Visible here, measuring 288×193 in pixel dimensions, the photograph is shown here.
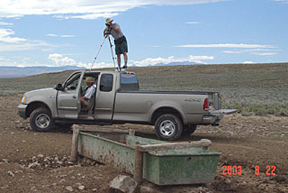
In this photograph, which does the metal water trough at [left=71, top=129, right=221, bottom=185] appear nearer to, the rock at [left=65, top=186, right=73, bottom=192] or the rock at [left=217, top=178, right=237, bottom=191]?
the rock at [left=217, top=178, right=237, bottom=191]

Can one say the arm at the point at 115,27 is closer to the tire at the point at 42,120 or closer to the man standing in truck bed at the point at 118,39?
the man standing in truck bed at the point at 118,39

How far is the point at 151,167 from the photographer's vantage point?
6.77 meters

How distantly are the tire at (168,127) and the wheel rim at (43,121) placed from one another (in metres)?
3.26

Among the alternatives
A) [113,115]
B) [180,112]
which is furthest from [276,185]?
[113,115]

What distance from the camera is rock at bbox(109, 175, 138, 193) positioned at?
6598 mm

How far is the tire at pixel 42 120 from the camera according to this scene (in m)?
12.4

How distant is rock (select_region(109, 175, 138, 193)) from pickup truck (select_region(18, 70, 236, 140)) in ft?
15.5

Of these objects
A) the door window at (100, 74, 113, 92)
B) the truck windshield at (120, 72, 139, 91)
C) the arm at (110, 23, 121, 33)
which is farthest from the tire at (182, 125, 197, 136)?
the arm at (110, 23, 121, 33)

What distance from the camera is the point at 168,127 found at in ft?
37.6

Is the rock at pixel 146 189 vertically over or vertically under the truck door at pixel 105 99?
under

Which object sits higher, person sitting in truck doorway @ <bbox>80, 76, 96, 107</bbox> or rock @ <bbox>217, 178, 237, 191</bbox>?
person sitting in truck doorway @ <bbox>80, 76, 96, 107</bbox>

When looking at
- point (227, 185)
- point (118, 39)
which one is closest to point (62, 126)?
point (118, 39)

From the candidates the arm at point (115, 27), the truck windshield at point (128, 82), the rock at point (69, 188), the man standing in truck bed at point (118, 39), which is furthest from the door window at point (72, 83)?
the rock at point (69, 188)

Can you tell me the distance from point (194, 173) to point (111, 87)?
569 centimetres
